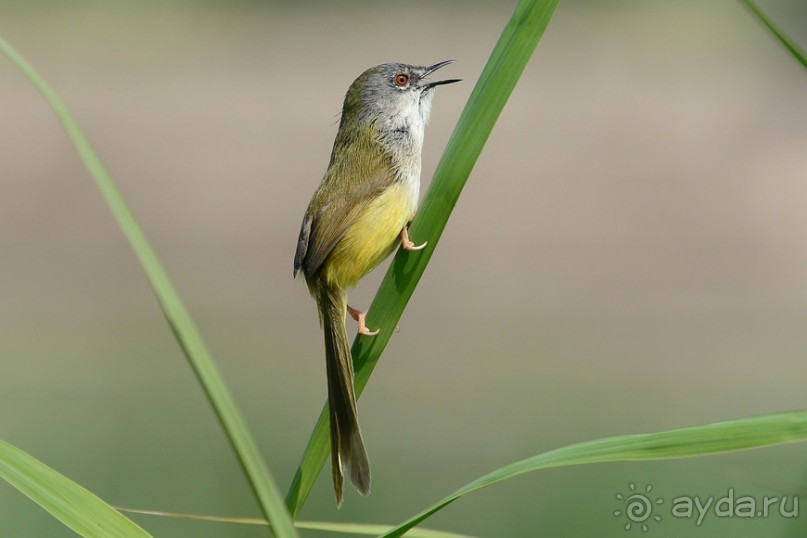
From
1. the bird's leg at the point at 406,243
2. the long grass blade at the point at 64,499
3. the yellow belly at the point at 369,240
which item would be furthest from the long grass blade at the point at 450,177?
the yellow belly at the point at 369,240

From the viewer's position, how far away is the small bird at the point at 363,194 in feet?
7.39

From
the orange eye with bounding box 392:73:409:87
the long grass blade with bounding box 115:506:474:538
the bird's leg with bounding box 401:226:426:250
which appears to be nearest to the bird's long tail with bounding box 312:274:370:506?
the long grass blade with bounding box 115:506:474:538

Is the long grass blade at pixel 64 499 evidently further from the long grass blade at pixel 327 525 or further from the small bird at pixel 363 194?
the small bird at pixel 363 194

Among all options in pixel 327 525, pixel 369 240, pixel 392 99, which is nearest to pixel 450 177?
pixel 327 525

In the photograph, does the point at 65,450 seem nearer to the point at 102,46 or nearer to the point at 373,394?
the point at 373,394

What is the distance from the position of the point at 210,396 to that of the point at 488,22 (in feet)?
39.9

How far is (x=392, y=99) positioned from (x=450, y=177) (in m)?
1.07

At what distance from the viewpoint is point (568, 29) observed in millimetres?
12945

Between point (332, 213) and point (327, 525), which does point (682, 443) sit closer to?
point (327, 525)

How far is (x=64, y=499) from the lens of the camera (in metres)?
1.18

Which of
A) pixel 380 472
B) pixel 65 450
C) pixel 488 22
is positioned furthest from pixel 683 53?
pixel 65 450

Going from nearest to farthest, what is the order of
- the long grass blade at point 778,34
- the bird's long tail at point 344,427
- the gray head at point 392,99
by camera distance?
1. the long grass blade at point 778,34
2. the bird's long tail at point 344,427
3. the gray head at point 392,99

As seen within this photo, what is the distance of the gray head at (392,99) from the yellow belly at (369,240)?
301mm

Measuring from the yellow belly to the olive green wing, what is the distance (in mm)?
26
